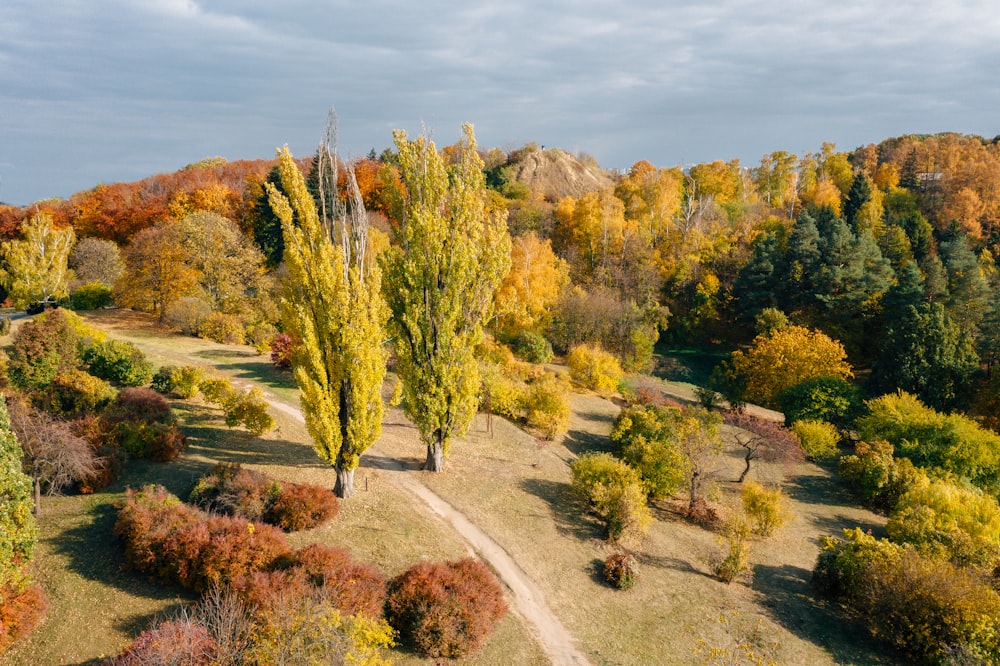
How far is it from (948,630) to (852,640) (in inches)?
103

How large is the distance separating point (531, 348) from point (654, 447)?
19853 mm

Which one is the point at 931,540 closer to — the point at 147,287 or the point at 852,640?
the point at 852,640

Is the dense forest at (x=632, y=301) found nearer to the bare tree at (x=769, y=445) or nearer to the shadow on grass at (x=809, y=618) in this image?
the bare tree at (x=769, y=445)

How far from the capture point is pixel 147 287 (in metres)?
42.4

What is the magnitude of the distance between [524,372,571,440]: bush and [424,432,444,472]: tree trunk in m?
8.32

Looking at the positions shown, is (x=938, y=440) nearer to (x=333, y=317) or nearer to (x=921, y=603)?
(x=921, y=603)

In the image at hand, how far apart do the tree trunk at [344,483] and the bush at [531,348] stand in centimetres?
2568

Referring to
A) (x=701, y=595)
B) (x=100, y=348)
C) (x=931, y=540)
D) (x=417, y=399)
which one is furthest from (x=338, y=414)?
(x=931, y=540)

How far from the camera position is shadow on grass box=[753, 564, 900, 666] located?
1769 centimetres

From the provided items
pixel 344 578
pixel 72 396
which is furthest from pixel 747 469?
pixel 72 396

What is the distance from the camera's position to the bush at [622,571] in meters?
19.2

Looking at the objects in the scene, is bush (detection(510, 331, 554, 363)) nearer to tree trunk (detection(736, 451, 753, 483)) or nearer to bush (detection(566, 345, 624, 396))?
bush (detection(566, 345, 624, 396))

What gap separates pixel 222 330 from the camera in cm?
4059

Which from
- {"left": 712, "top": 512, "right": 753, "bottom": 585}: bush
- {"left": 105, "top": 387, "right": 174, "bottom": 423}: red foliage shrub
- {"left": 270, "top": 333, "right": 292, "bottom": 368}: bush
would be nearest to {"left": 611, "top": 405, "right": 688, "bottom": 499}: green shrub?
{"left": 712, "top": 512, "right": 753, "bottom": 585}: bush
